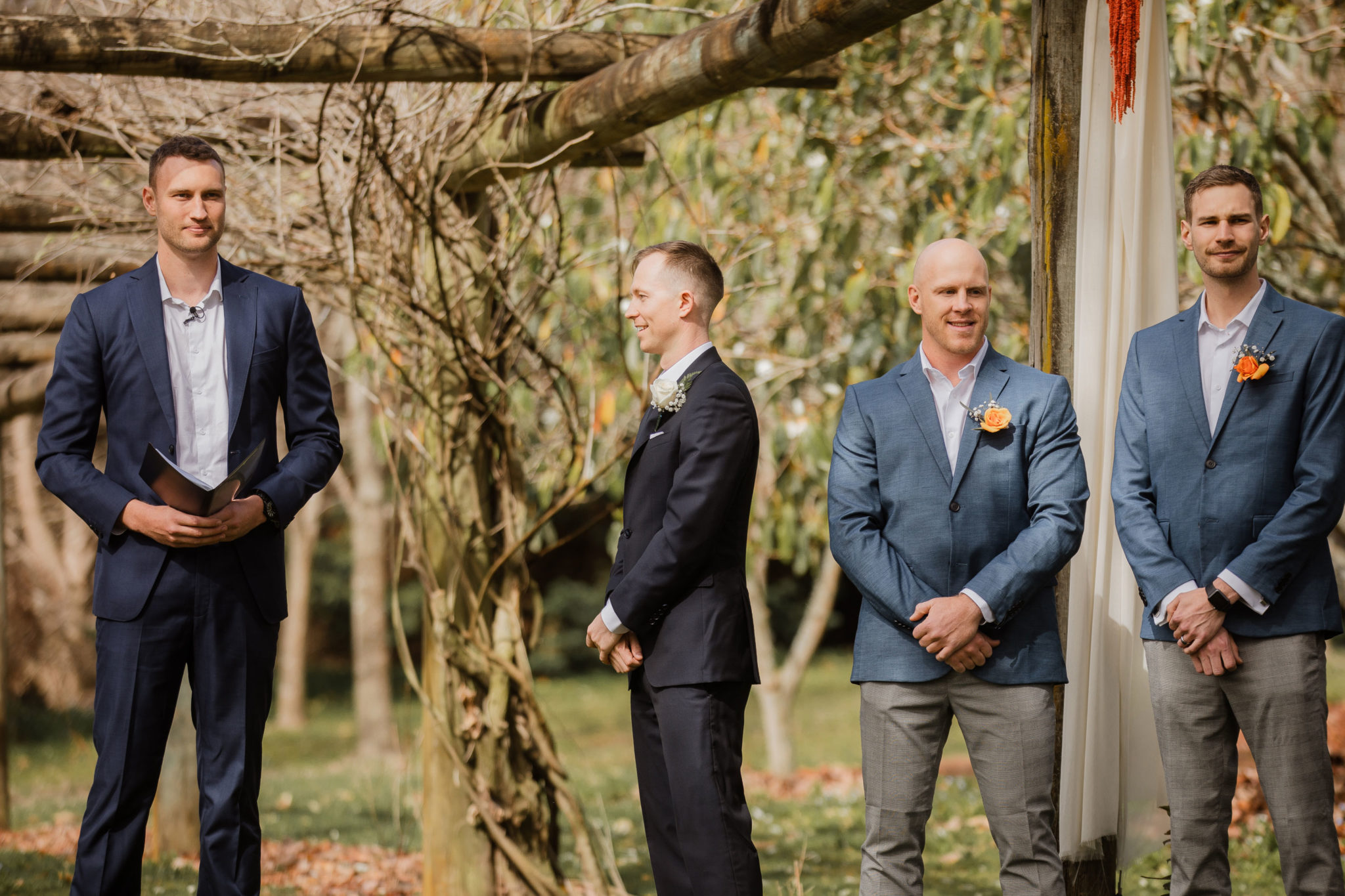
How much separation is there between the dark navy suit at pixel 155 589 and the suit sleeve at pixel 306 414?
0.04ft

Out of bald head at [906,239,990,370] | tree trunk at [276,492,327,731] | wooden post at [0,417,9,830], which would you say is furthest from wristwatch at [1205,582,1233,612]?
tree trunk at [276,492,327,731]

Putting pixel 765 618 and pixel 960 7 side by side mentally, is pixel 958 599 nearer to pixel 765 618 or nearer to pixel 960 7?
pixel 960 7

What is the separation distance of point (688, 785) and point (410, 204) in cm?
256

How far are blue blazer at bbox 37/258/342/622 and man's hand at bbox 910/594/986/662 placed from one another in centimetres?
156

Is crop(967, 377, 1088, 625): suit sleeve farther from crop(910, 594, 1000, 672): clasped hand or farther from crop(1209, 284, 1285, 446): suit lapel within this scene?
crop(1209, 284, 1285, 446): suit lapel

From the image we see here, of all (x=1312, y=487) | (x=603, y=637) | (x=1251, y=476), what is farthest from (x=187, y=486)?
(x=1312, y=487)

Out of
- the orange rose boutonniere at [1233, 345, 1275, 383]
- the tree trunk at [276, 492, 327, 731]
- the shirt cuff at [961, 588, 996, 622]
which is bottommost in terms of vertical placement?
the tree trunk at [276, 492, 327, 731]

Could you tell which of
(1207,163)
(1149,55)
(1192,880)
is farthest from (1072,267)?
(1207,163)

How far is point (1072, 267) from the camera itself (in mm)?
3523

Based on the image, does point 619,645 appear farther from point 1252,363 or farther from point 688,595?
point 1252,363

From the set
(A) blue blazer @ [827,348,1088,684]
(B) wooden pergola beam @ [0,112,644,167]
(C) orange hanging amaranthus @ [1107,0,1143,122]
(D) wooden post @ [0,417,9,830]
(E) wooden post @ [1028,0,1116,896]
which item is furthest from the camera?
(D) wooden post @ [0,417,9,830]

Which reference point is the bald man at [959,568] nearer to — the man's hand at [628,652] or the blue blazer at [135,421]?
the man's hand at [628,652]

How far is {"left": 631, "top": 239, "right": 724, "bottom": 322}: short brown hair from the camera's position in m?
3.27

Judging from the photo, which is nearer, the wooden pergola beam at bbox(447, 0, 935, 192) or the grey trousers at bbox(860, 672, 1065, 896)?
the grey trousers at bbox(860, 672, 1065, 896)
